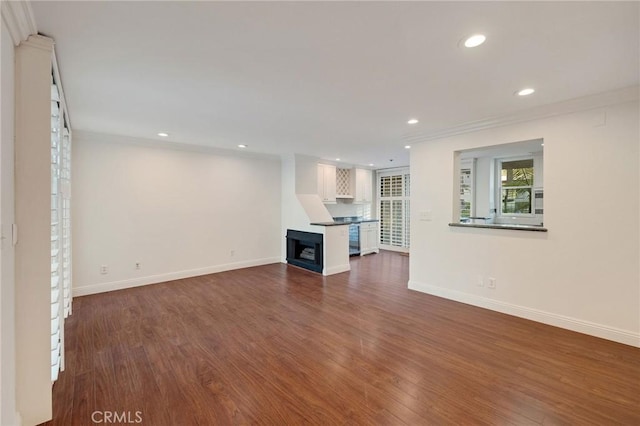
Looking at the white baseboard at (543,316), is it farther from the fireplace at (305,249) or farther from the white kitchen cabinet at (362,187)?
the white kitchen cabinet at (362,187)

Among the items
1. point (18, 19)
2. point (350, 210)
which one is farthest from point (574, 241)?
point (350, 210)

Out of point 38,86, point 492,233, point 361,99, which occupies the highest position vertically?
point 361,99

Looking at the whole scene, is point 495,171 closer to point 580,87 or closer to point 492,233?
point 492,233

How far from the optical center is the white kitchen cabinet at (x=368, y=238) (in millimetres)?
7289

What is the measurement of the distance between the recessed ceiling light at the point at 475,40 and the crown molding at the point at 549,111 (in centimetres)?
184

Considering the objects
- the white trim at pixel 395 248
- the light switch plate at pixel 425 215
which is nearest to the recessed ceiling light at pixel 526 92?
the light switch plate at pixel 425 215

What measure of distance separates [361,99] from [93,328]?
3.70 metres

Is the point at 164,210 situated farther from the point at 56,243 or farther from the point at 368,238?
the point at 368,238

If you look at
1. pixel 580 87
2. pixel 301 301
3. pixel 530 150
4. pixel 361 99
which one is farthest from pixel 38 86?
pixel 530 150

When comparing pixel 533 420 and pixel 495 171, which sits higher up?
pixel 495 171

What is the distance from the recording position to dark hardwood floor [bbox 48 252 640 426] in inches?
72.0

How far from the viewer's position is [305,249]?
6.06 metres

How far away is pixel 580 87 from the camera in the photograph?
2.57 metres

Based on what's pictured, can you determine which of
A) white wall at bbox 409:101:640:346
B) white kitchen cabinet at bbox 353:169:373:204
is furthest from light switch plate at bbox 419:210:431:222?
white kitchen cabinet at bbox 353:169:373:204
